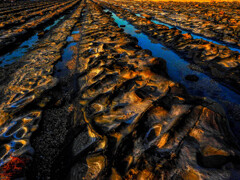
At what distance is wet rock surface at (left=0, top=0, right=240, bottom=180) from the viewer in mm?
3072

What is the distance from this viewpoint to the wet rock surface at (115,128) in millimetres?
3072

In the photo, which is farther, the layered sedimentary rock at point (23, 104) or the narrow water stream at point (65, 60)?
the narrow water stream at point (65, 60)

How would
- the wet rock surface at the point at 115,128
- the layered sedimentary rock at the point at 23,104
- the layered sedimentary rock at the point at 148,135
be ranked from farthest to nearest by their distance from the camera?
the layered sedimentary rock at the point at 23,104 < the wet rock surface at the point at 115,128 < the layered sedimentary rock at the point at 148,135

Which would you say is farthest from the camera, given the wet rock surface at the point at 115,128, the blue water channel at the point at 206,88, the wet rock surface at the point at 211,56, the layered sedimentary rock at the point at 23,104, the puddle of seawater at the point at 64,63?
the puddle of seawater at the point at 64,63

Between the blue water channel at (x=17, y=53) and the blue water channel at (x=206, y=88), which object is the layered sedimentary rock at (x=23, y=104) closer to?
the blue water channel at (x=17, y=53)

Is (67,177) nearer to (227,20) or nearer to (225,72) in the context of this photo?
(225,72)

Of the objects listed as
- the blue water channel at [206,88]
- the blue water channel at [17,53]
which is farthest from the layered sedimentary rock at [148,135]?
the blue water channel at [17,53]

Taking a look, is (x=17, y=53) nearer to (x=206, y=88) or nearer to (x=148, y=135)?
(x=148, y=135)

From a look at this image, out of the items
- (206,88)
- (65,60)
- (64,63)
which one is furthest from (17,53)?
(206,88)

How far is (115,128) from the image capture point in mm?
4113

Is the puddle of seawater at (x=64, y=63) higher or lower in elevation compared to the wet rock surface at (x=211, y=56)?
lower

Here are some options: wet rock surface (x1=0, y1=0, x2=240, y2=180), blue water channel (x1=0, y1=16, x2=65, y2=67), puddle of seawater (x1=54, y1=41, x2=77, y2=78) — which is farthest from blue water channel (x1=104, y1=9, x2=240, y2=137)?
blue water channel (x1=0, y1=16, x2=65, y2=67)

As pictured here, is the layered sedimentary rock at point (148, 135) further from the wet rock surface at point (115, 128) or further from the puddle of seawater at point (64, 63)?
the puddle of seawater at point (64, 63)

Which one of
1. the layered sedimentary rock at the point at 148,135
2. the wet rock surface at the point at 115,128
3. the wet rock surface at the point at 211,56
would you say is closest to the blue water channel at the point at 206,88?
the wet rock surface at the point at 211,56
